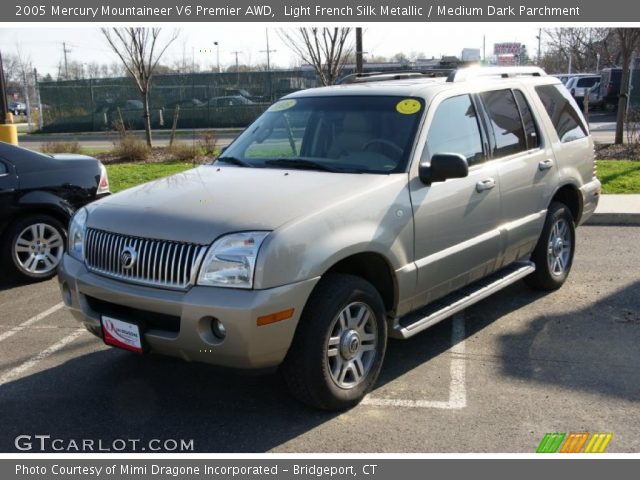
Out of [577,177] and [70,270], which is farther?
[577,177]

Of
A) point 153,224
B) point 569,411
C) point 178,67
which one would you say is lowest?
point 569,411

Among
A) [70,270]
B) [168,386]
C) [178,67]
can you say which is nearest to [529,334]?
[168,386]

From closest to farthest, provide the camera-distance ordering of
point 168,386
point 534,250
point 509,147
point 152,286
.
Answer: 1. point 152,286
2. point 168,386
3. point 509,147
4. point 534,250

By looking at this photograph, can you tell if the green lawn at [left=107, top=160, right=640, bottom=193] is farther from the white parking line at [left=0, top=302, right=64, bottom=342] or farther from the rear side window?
the white parking line at [left=0, top=302, right=64, bottom=342]

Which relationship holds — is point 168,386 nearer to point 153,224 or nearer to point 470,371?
point 153,224

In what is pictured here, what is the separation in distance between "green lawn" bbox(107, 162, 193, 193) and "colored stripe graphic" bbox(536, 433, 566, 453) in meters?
9.32

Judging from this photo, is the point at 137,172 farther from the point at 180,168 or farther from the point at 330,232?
the point at 330,232

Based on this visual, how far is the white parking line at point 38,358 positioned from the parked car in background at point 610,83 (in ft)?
104

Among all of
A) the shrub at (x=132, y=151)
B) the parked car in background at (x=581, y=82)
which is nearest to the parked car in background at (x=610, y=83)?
the parked car in background at (x=581, y=82)

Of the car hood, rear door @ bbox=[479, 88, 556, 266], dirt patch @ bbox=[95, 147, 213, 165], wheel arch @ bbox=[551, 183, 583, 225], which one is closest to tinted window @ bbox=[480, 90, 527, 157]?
rear door @ bbox=[479, 88, 556, 266]

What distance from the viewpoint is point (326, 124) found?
4867 mm

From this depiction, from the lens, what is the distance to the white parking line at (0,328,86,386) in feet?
15.0

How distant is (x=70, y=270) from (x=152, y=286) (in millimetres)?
822

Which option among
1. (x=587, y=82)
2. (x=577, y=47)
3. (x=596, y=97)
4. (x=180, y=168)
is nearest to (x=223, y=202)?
(x=180, y=168)
